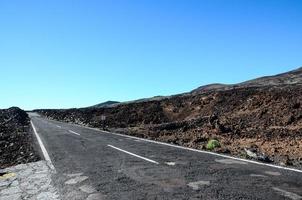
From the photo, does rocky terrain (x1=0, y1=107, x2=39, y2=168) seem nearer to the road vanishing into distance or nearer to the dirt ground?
the road vanishing into distance

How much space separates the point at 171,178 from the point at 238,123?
1776 centimetres

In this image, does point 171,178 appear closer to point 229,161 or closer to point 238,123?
point 229,161

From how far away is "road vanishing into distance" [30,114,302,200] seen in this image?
8.29 metres

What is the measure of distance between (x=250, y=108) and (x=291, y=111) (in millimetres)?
6019

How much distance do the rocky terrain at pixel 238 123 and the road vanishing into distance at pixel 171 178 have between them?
6.67 ft

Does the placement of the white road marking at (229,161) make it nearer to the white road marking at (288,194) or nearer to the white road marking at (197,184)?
the white road marking at (197,184)

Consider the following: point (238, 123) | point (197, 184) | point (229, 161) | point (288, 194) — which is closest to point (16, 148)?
point (229, 161)

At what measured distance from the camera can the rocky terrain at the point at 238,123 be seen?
17.3 meters

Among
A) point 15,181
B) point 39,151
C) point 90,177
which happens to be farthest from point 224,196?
point 39,151

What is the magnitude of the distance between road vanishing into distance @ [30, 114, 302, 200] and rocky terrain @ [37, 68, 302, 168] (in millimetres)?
2031

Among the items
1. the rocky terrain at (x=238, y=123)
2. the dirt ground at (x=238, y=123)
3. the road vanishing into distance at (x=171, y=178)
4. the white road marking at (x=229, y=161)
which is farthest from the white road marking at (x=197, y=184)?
the dirt ground at (x=238, y=123)

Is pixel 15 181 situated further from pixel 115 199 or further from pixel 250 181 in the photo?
pixel 250 181

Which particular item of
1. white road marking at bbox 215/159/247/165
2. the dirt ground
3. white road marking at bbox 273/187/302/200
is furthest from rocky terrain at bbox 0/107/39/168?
white road marking at bbox 273/187/302/200

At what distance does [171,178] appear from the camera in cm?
1002
